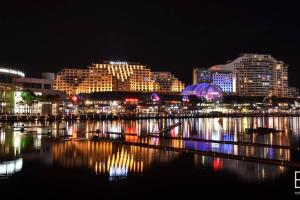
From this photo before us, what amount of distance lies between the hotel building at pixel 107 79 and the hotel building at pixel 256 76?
36.7 m

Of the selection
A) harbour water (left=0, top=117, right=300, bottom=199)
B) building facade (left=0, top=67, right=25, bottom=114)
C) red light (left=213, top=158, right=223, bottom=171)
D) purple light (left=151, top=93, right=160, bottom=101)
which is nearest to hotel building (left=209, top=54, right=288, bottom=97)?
purple light (left=151, top=93, right=160, bottom=101)

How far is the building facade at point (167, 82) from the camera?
165500 millimetres

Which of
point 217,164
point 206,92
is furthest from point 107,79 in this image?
point 217,164

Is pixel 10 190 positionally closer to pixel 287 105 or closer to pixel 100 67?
pixel 100 67

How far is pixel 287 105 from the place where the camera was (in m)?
160

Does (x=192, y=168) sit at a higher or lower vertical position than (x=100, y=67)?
lower

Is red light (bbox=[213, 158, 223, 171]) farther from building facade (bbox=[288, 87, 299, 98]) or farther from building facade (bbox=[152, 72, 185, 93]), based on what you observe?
building facade (bbox=[288, 87, 299, 98])

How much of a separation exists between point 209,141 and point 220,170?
12655 mm

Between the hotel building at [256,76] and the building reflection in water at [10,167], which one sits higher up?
the hotel building at [256,76]

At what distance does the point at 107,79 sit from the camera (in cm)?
14350

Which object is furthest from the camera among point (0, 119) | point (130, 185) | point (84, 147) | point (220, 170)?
point (0, 119)

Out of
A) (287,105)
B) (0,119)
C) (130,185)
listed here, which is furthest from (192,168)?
(287,105)

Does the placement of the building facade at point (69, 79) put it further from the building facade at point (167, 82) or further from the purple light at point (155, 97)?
the building facade at point (167, 82)

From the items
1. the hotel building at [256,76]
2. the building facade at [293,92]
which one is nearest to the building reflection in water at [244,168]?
the hotel building at [256,76]
